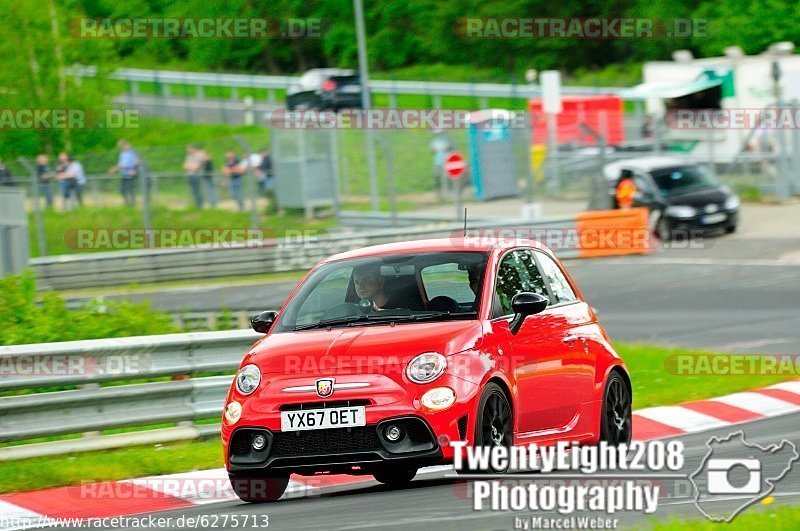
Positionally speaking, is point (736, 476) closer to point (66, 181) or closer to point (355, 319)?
point (355, 319)

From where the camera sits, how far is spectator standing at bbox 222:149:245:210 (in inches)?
1307

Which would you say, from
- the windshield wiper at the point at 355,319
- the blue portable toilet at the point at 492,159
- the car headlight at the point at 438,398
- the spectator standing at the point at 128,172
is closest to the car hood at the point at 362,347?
the windshield wiper at the point at 355,319

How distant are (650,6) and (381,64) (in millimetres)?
16463

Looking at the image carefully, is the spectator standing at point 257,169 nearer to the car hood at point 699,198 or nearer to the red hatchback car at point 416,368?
the car hood at point 699,198

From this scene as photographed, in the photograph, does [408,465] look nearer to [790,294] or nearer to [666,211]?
[790,294]

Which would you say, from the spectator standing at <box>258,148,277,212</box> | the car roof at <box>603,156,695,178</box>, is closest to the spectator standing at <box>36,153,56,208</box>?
the spectator standing at <box>258,148,277,212</box>

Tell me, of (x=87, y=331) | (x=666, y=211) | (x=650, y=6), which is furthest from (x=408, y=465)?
(x=650, y=6)

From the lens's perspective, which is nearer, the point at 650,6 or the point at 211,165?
the point at 211,165

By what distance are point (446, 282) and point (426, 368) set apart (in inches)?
43.4

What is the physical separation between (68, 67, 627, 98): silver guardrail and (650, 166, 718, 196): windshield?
44.7 feet

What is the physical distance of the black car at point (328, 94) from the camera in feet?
183

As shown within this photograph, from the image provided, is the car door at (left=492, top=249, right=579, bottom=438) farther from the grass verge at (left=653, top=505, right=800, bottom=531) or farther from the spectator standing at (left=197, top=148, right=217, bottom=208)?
the spectator standing at (left=197, top=148, right=217, bottom=208)

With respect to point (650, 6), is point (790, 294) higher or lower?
lower

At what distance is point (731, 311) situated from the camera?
71.6ft
